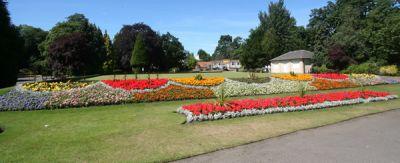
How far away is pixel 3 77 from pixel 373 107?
107ft

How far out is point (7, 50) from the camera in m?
33.8

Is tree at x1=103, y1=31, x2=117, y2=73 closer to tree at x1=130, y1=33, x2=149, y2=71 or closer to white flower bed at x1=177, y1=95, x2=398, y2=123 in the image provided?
tree at x1=130, y1=33, x2=149, y2=71

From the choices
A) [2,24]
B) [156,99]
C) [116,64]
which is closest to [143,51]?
[116,64]

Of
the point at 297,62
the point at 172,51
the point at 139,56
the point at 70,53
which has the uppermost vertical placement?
the point at 172,51

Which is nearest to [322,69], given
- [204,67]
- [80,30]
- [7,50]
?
[7,50]

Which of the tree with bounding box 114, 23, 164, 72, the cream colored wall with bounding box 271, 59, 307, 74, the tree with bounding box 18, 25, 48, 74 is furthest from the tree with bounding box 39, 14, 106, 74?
the cream colored wall with bounding box 271, 59, 307, 74

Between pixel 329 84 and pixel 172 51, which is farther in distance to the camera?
pixel 172 51

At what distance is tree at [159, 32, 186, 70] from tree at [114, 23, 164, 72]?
266 inches

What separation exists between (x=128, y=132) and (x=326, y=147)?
4928mm

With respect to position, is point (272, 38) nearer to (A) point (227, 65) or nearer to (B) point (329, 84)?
(B) point (329, 84)

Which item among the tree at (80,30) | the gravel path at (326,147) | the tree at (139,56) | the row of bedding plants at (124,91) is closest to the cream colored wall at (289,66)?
the tree at (139,56)

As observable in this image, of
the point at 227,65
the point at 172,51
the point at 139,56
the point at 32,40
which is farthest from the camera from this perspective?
the point at 227,65

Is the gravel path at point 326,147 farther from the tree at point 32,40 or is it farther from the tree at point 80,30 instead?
the tree at point 32,40

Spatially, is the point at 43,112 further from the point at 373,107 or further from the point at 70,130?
the point at 373,107
